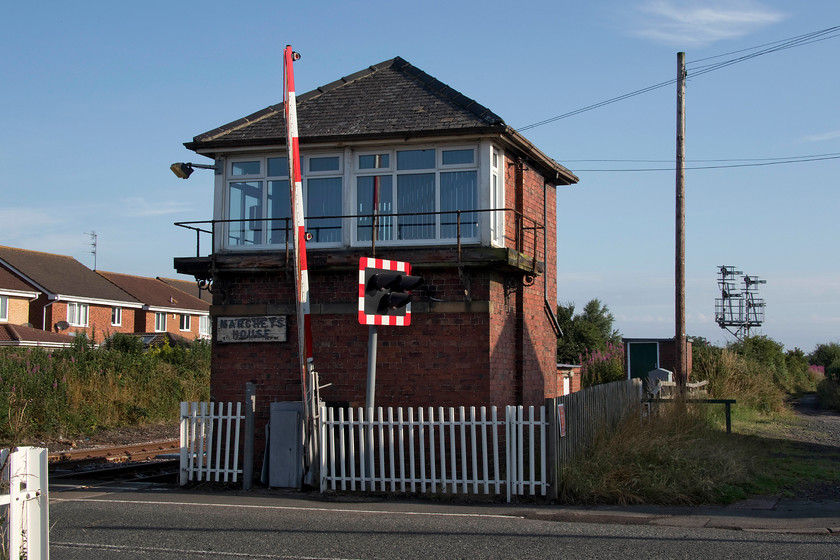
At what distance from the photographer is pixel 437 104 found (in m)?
13.5

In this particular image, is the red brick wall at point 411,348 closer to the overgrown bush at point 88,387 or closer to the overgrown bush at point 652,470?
the overgrown bush at point 652,470

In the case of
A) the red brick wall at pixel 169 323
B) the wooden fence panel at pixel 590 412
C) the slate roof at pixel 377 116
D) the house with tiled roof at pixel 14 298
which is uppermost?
the slate roof at pixel 377 116

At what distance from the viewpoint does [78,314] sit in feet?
149

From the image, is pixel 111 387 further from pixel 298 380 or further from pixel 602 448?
pixel 602 448

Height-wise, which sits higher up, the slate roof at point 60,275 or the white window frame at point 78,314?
the slate roof at point 60,275

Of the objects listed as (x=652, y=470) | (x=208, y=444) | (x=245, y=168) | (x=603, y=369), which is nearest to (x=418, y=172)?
(x=245, y=168)

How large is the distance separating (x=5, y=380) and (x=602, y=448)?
15.5 m

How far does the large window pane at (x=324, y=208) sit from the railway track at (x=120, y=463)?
4.67 m

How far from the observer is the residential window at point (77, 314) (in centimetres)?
4478

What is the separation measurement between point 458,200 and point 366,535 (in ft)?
20.5

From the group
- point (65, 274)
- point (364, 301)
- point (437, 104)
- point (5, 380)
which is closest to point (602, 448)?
point (364, 301)

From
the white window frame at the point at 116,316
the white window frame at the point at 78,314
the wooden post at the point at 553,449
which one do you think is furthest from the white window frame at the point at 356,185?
the white window frame at the point at 116,316

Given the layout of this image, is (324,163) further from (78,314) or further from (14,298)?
(78,314)

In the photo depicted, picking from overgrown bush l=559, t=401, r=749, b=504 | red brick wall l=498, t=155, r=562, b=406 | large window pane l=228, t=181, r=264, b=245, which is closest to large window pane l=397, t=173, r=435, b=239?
red brick wall l=498, t=155, r=562, b=406
